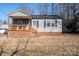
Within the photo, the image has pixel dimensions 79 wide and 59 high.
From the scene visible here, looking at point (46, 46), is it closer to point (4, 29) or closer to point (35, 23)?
point (35, 23)

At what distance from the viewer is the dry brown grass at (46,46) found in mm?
11562

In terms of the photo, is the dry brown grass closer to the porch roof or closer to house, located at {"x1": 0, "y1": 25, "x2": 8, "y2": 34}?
house, located at {"x1": 0, "y1": 25, "x2": 8, "y2": 34}

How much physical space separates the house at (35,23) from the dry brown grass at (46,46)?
8 cm

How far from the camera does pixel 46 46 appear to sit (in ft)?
38.0

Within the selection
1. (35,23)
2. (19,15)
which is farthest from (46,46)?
(19,15)

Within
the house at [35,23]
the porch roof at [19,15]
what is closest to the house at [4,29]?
the house at [35,23]

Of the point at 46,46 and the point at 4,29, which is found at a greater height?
the point at 4,29

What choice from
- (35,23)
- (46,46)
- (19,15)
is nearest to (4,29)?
(19,15)

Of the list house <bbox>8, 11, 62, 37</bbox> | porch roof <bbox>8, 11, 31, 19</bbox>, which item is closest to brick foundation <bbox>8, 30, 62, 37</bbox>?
house <bbox>8, 11, 62, 37</bbox>

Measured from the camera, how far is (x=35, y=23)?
11.6m

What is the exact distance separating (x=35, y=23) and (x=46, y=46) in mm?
322

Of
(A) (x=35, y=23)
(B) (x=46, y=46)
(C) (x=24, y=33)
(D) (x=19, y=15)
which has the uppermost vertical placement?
(D) (x=19, y=15)

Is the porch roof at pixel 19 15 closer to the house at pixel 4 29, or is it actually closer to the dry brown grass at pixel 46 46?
the house at pixel 4 29

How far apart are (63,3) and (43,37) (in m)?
0.50
